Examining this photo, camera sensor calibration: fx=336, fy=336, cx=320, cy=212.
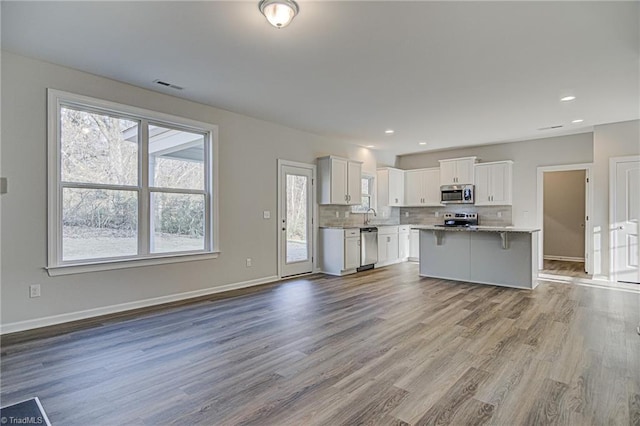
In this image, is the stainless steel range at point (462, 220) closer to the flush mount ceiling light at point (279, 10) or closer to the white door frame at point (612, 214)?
the white door frame at point (612, 214)

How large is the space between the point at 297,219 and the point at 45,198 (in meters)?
3.70

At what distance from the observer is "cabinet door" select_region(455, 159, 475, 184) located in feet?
24.8

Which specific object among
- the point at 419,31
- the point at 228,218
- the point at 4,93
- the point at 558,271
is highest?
the point at 419,31

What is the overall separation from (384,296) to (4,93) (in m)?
4.82

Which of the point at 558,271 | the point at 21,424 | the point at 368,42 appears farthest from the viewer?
the point at 558,271

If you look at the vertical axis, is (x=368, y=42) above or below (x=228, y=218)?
above

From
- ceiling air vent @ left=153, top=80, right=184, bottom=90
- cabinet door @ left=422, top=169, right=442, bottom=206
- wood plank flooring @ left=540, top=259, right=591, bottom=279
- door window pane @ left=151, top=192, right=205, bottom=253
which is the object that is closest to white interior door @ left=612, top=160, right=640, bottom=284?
wood plank flooring @ left=540, top=259, right=591, bottom=279

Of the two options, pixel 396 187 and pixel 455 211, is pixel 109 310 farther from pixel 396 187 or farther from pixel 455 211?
pixel 455 211

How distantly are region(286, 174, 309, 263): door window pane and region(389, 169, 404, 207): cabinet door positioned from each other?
268 centimetres

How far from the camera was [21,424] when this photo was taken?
6.13ft

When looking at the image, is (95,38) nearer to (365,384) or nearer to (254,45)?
(254,45)

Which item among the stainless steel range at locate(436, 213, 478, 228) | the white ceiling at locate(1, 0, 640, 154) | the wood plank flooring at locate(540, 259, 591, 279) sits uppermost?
the white ceiling at locate(1, 0, 640, 154)

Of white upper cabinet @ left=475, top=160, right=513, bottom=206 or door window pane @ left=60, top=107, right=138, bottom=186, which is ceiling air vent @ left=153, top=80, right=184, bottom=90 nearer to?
door window pane @ left=60, top=107, right=138, bottom=186

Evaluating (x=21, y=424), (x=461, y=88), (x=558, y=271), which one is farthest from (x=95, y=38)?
(x=558, y=271)
